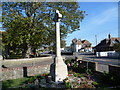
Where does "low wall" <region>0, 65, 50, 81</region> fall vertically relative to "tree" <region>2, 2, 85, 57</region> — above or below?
below

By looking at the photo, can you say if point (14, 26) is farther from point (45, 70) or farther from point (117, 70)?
point (117, 70)

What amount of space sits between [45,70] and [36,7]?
9103 mm

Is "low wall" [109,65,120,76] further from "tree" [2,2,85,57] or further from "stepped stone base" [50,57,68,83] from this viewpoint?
"tree" [2,2,85,57]

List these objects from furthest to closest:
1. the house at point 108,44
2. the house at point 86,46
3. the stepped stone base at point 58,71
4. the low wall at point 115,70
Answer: the house at point 86,46
the house at point 108,44
the stepped stone base at point 58,71
the low wall at point 115,70

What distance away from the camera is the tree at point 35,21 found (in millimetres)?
12633

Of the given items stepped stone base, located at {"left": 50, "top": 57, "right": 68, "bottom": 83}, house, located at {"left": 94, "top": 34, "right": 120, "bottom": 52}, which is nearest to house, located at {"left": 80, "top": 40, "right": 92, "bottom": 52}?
house, located at {"left": 94, "top": 34, "right": 120, "bottom": 52}

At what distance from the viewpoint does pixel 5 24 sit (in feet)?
42.1

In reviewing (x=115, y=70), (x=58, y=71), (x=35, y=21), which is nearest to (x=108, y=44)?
(x=35, y=21)

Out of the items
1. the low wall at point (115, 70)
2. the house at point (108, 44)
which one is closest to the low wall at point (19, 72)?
the low wall at point (115, 70)

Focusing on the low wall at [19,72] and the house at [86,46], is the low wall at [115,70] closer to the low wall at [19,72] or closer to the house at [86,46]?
the low wall at [19,72]

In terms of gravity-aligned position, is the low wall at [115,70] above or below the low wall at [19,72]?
above

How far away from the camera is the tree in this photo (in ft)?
41.4

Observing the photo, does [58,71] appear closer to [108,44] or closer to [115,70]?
[115,70]

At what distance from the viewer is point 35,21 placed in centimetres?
1410
